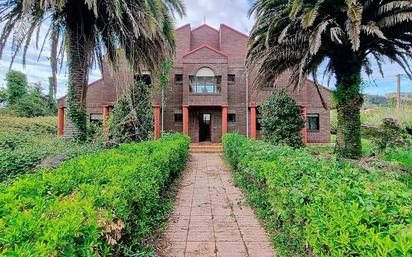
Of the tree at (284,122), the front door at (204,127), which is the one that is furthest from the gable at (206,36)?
the tree at (284,122)

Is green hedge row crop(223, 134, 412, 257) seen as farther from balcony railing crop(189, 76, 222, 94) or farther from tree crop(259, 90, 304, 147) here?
balcony railing crop(189, 76, 222, 94)

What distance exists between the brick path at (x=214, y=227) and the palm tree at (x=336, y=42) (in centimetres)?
516

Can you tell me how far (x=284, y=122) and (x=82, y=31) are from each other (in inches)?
360

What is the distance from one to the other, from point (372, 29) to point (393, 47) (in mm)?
3306

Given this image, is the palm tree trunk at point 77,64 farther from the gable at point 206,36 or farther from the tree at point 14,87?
the tree at point 14,87

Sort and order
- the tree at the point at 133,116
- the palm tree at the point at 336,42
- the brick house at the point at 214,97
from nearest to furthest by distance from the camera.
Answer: the palm tree at the point at 336,42, the tree at the point at 133,116, the brick house at the point at 214,97

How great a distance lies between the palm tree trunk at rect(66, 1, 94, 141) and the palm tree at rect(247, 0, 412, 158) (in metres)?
6.17

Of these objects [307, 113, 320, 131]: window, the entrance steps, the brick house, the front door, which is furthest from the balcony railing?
[307, 113, 320, 131]: window

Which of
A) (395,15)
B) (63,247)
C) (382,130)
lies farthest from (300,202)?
(382,130)

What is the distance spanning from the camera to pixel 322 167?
3.71 metres

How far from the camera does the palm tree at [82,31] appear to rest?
9.66m

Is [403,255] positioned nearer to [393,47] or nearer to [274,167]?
[274,167]

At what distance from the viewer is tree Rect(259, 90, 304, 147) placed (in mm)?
13367

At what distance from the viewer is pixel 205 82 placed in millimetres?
22188
